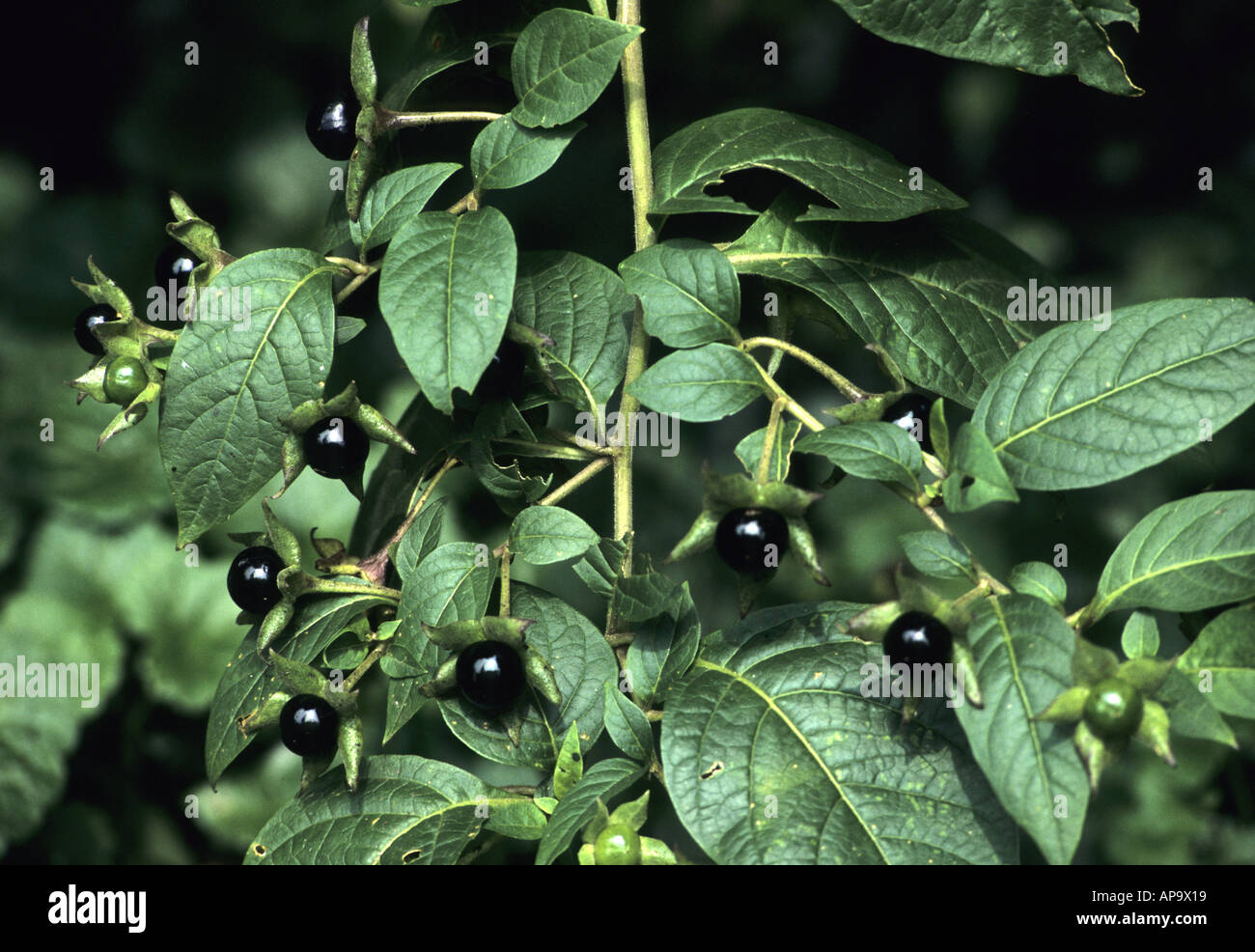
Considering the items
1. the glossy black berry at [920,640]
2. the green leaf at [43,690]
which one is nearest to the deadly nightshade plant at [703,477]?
the glossy black berry at [920,640]

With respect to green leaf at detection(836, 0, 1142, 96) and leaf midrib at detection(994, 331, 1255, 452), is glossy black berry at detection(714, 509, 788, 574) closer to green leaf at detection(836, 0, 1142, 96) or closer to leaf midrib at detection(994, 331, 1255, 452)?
leaf midrib at detection(994, 331, 1255, 452)

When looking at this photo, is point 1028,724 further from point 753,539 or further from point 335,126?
point 335,126

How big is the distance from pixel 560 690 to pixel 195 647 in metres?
1.15

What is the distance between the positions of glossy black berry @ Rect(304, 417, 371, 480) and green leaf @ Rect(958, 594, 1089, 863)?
0.43 meters

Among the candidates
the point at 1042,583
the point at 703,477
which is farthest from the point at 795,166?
the point at 1042,583

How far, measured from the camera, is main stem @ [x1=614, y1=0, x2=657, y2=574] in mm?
862

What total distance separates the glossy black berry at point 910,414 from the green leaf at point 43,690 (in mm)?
1353

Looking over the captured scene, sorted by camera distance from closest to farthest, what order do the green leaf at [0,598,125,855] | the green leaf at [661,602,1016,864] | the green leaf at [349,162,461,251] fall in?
the green leaf at [661,602,1016,864] → the green leaf at [349,162,461,251] → the green leaf at [0,598,125,855]

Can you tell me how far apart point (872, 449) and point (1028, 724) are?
186 millimetres

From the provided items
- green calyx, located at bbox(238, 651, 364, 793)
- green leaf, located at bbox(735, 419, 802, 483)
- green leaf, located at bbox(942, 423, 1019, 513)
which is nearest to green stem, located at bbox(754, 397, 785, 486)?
green leaf, located at bbox(735, 419, 802, 483)

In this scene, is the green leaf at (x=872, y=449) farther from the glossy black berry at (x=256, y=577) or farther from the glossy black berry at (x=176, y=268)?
the glossy black berry at (x=176, y=268)

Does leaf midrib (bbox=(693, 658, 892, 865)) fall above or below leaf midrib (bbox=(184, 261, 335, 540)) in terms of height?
below

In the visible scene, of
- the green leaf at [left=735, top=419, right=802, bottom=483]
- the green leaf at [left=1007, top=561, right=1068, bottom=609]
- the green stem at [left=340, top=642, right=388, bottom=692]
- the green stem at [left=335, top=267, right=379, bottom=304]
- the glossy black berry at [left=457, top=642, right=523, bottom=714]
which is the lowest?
the green stem at [left=340, top=642, right=388, bottom=692]

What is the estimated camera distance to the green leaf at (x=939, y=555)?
2.35 feet
